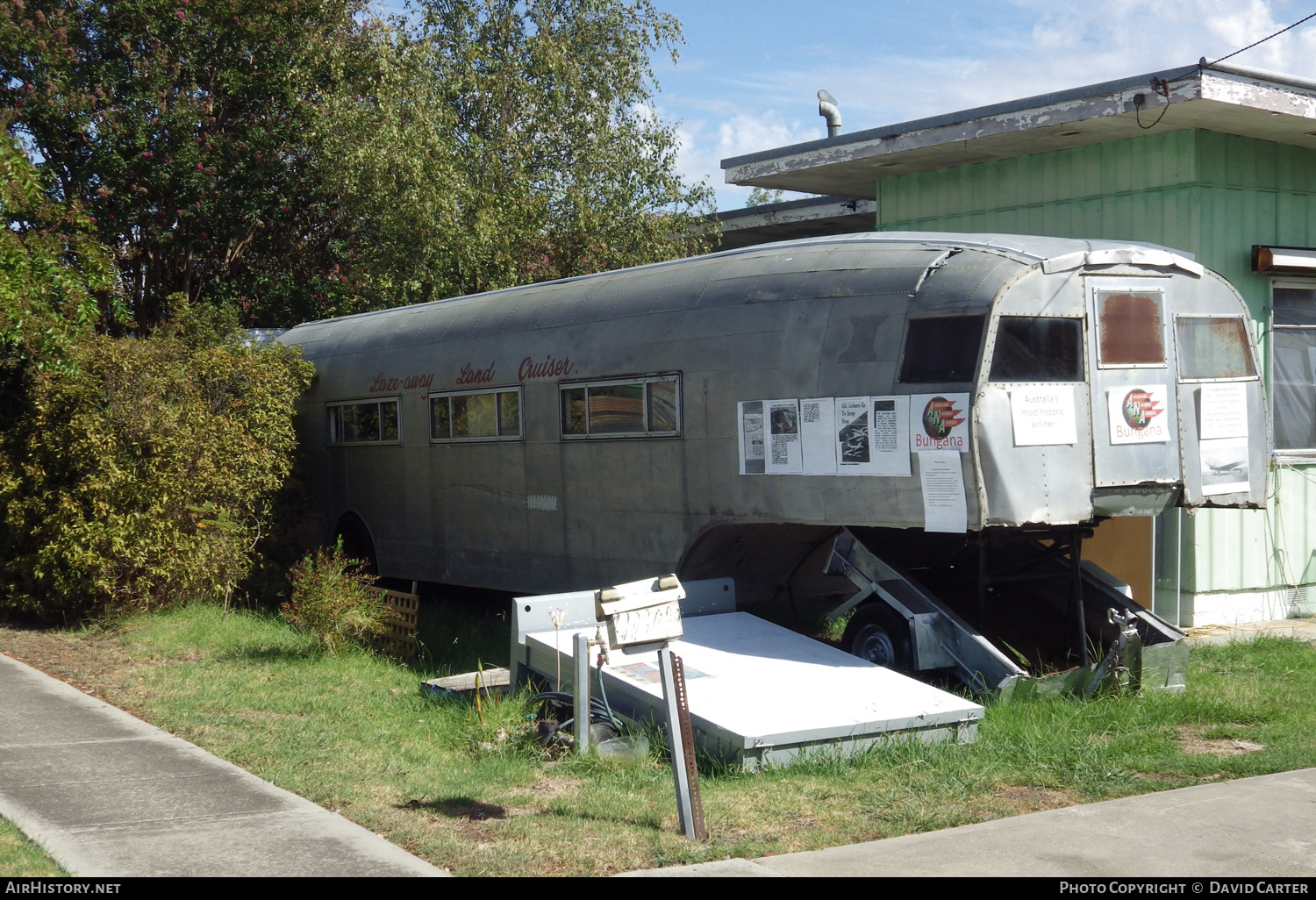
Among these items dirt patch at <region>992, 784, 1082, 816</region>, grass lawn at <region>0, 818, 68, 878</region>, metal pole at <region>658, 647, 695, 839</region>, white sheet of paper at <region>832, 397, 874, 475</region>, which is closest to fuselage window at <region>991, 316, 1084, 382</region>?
white sheet of paper at <region>832, 397, 874, 475</region>

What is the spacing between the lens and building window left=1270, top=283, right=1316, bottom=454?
480 inches

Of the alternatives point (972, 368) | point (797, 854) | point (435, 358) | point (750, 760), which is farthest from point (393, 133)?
point (797, 854)

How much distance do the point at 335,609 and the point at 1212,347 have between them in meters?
6.96

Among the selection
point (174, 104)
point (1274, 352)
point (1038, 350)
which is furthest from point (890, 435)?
point (174, 104)

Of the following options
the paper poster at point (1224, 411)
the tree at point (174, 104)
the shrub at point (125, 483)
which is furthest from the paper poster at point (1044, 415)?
the tree at point (174, 104)

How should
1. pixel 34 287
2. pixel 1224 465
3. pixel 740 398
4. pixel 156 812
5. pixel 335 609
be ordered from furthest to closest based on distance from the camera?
pixel 34 287 → pixel 335 609 → pixel 740 398 → pixel 1224 465 → pixel 156 812

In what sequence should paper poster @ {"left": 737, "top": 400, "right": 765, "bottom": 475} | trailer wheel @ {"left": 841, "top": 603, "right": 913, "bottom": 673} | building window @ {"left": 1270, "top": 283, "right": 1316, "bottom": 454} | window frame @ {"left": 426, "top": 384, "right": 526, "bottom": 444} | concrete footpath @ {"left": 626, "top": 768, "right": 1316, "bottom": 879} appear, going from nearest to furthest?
1. concrete footpath @ {"left": 626, "top": 768, "right": 1316, "bottom": 879}
2. trailer wheel @ {"left": 841, "top": 603, "right": 913, "bottom": 673}
3. paper poster @ {"left": 737, "top": 400, "right": 765, "bottom": 475}
4. window frame @ {"left": 426, "top": 384, "right": 526, "bottom": 444}
5. building window @ {"left": 1270, "top": 283, "right": 1316, "bottom": 454}

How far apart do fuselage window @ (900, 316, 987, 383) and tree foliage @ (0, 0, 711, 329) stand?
9.98m

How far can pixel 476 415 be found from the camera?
12.1 m

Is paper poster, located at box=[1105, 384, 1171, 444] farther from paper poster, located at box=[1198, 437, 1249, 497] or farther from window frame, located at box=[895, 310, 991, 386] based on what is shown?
window frame, located at box=[895, 310, 991, 386]

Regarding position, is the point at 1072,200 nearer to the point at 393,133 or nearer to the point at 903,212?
the point at 903,212

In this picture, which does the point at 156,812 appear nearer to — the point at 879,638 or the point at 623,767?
the point at 623,767

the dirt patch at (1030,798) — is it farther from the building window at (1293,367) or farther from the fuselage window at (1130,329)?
the building window at (1293,367)

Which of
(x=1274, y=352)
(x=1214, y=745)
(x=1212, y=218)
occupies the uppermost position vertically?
(x=1212, y=218)
